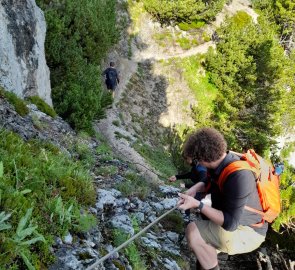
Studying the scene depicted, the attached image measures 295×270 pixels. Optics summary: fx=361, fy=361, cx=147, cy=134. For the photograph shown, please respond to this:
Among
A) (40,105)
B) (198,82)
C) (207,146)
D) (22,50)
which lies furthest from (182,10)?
(207,146)

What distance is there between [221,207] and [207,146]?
87cm

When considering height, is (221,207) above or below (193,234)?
above

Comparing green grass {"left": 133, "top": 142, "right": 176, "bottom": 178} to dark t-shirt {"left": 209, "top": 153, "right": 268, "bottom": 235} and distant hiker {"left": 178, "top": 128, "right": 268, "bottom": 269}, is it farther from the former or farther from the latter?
dark t-shirt {"left": 209, "top": 153, "right": 268, "bottom": 235}

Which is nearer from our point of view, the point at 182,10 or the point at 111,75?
the point at 111,75

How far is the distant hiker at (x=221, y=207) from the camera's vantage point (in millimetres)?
4379

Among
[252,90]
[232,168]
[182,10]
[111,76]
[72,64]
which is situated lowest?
[252,90]

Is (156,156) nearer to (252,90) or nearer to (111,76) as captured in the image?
(111,76)

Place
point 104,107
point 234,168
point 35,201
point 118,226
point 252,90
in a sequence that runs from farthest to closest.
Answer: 1. point 252,90
2. point 104,107
3. point 118,226
4. point 234,168
5. point 35,201

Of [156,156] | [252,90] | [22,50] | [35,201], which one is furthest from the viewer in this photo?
[252,90]

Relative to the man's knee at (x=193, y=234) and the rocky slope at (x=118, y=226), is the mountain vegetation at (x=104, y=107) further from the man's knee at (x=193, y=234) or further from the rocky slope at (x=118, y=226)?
the man's knee at (x=193, y=234)

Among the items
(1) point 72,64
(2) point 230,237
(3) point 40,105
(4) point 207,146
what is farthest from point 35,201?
(1) point 72,64

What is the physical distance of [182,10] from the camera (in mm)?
35281

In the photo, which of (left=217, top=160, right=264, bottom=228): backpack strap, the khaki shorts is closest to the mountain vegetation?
the khaki shorts

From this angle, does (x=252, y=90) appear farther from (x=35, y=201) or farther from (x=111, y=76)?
(x=35, y=201)
